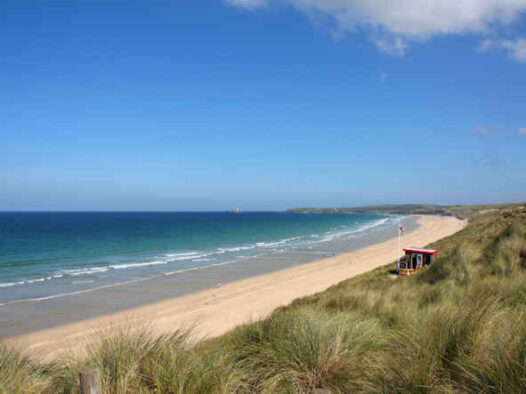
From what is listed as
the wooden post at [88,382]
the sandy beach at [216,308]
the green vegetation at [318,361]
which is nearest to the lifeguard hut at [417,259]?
the sandy beach at [216,308]

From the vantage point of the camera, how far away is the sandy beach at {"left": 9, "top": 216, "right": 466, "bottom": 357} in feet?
39.6

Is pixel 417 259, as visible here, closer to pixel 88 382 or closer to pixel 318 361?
pixel 318 361

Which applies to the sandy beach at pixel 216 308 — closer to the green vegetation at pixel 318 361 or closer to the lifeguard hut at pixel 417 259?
the green vegetation at pixel 318 361

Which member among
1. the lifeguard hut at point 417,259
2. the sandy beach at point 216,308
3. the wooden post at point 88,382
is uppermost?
the wooden post at point 88,382

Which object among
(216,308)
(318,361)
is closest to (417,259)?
(216,308)

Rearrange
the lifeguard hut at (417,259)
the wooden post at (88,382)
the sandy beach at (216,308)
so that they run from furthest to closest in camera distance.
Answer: the lifeguard hut at (417,259) < the sandy beach at (216,308) < the wooden post at (88,382)

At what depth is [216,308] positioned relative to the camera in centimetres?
1598

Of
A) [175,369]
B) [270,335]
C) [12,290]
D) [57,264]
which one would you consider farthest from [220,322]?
[57,264]

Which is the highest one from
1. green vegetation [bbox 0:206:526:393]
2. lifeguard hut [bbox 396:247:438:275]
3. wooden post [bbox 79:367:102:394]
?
wooden post [bbox 79:367:102:394]

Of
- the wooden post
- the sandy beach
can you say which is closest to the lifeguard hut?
the sandy beach

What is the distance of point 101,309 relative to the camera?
16.2 meters

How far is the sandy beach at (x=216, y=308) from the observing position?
12.1 meters

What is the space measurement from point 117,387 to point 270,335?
1.97 metres

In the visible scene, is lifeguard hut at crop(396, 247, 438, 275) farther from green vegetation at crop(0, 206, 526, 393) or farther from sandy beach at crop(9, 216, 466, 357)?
green vegetation at crop(0, 206, 526, 393)
